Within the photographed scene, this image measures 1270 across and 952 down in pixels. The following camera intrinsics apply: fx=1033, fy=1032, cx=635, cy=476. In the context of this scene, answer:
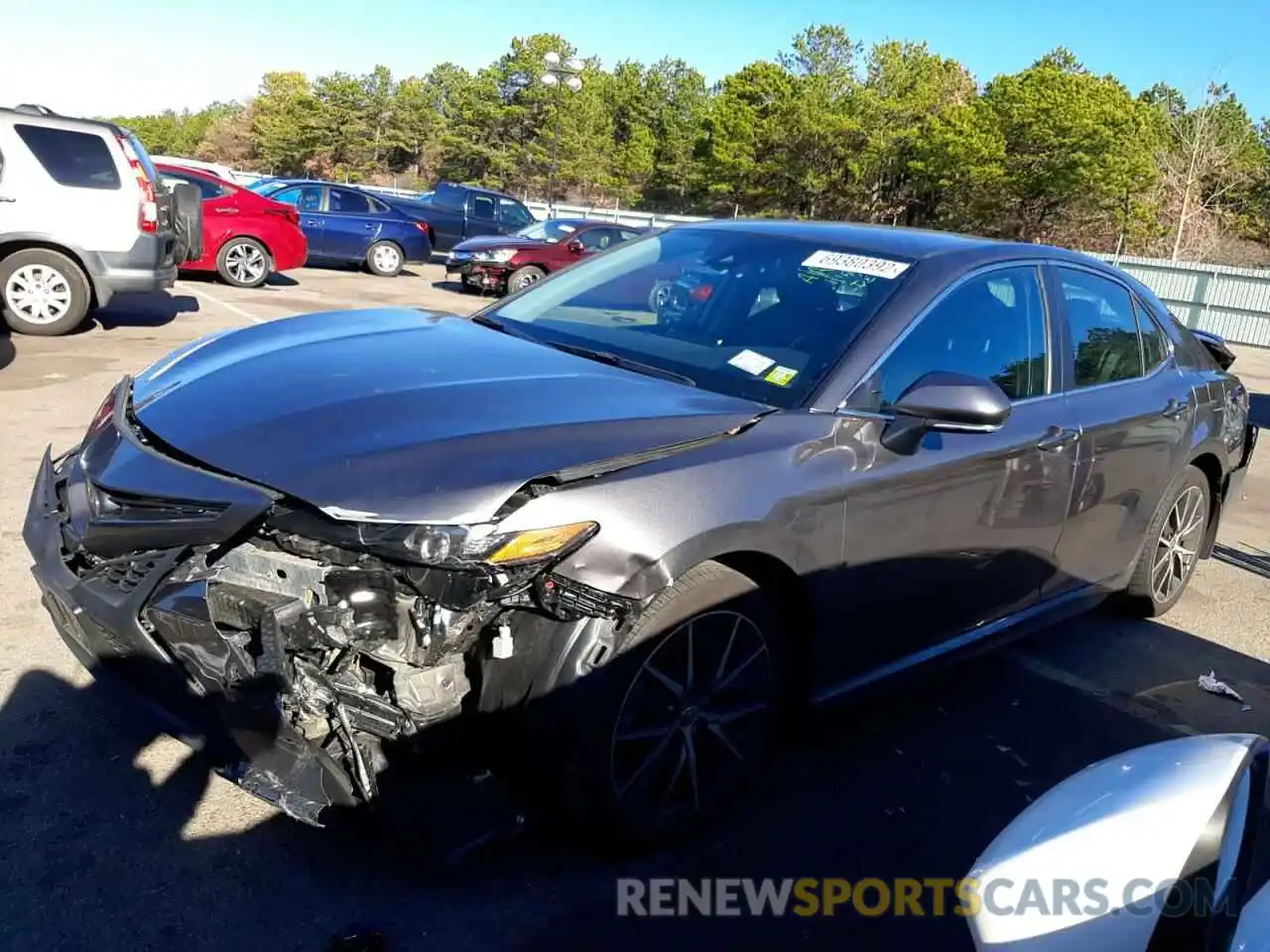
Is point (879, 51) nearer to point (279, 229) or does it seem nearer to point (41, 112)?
point (279, 229)

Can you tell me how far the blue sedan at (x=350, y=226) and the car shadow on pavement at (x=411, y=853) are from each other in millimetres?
15071

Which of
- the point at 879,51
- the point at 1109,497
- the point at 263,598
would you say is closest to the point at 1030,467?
the point at 1109,497

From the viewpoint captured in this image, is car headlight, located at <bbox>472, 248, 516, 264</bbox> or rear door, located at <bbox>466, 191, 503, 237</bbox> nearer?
car headlight, located at <bbox>472, 248, 516, 264</bbox>

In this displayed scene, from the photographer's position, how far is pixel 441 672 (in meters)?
2.38

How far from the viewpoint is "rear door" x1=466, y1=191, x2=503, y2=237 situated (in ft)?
68.4

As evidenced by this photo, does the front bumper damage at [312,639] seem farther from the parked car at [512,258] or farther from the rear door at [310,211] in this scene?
the rear door at [310,211]

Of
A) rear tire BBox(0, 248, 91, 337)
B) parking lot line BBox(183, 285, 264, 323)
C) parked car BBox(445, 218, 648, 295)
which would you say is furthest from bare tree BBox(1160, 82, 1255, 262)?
rear tire BBox(0, 248, 91, 337)

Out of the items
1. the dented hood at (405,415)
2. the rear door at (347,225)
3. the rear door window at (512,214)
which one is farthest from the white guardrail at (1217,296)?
the dented hood at (405,415)

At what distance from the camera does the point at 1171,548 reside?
4.90 metres

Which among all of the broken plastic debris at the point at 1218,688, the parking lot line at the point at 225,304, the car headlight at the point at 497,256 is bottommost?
the broken plastic debris at the point at 1218,688

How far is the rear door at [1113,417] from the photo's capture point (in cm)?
388

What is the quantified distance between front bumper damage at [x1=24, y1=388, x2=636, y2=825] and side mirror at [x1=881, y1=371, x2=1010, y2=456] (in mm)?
1066

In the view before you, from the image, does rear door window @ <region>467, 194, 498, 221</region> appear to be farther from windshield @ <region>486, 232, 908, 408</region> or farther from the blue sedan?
windshield @ <region>486, 232, 908, 408</region>

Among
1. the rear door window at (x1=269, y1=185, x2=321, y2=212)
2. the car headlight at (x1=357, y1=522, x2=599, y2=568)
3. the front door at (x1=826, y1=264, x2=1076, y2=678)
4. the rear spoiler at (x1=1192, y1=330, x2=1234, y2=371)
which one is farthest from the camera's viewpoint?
the rear door window at (x1=269, y1=185, x2=321, y2=212)
